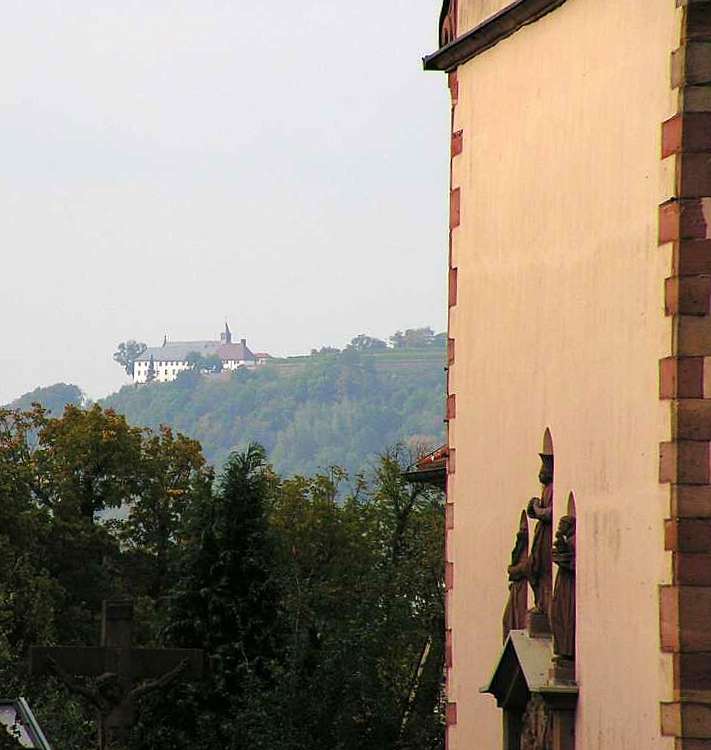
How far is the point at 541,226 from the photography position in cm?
1738

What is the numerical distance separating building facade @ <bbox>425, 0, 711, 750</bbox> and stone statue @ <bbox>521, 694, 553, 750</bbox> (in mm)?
20

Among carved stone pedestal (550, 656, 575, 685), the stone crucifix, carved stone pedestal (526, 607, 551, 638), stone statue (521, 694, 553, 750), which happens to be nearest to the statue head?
carved stone pedestal (526, 607, 551, 638)

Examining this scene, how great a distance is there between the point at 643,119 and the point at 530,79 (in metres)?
2.59

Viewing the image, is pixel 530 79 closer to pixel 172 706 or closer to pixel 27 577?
pixel 172 706

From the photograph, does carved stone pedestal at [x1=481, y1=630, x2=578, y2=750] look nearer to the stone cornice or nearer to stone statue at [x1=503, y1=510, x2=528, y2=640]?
stone statue at [x1=503, y1=510, x2=528, y2=640]

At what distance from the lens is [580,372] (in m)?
16.3

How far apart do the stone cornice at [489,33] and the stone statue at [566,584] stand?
376 cm

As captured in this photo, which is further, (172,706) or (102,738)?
(172,706)

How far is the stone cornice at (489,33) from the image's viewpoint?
17750mm

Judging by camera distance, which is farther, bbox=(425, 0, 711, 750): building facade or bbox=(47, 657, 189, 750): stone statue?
bbox=(47, 657, 189, 750): stone statue

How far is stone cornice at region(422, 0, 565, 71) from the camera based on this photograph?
58.2 ft

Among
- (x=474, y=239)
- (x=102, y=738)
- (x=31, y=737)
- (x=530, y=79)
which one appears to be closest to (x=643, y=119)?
(x=530, y=79)

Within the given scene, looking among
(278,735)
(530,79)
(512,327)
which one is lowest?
(278,735)

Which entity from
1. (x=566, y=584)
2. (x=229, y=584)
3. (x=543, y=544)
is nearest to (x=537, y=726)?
(x=566, y=584)
